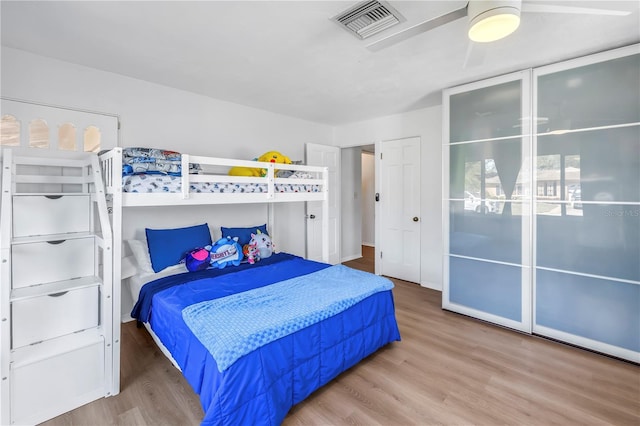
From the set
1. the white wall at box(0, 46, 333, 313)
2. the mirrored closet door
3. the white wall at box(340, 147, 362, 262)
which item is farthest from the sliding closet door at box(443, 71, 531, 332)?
the white wall at box(340, 147, 362, 262)

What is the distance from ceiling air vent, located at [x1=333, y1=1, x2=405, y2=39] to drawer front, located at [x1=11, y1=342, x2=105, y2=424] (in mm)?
2566

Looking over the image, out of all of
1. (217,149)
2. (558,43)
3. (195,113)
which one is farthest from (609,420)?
(195,113)

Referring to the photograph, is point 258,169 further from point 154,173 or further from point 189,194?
point 154,173

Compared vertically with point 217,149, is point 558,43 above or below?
above

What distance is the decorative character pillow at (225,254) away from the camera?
285 centimetres

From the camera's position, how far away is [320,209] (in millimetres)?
4648

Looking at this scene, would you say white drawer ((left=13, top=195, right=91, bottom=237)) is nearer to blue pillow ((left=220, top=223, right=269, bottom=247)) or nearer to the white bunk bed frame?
the white bunk bed frame

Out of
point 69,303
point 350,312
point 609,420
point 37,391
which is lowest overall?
point 609,420

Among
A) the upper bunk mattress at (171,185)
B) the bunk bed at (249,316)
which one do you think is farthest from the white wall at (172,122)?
the upper bunk mattress at (171,185)

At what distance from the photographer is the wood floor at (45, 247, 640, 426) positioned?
66.6 inches

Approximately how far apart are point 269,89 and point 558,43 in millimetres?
2524

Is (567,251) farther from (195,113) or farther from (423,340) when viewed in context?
(195,113)

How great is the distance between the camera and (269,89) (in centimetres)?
316

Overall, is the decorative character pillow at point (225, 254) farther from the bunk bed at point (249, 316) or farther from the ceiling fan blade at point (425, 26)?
the ceiling fan blade at point (425, 26)
